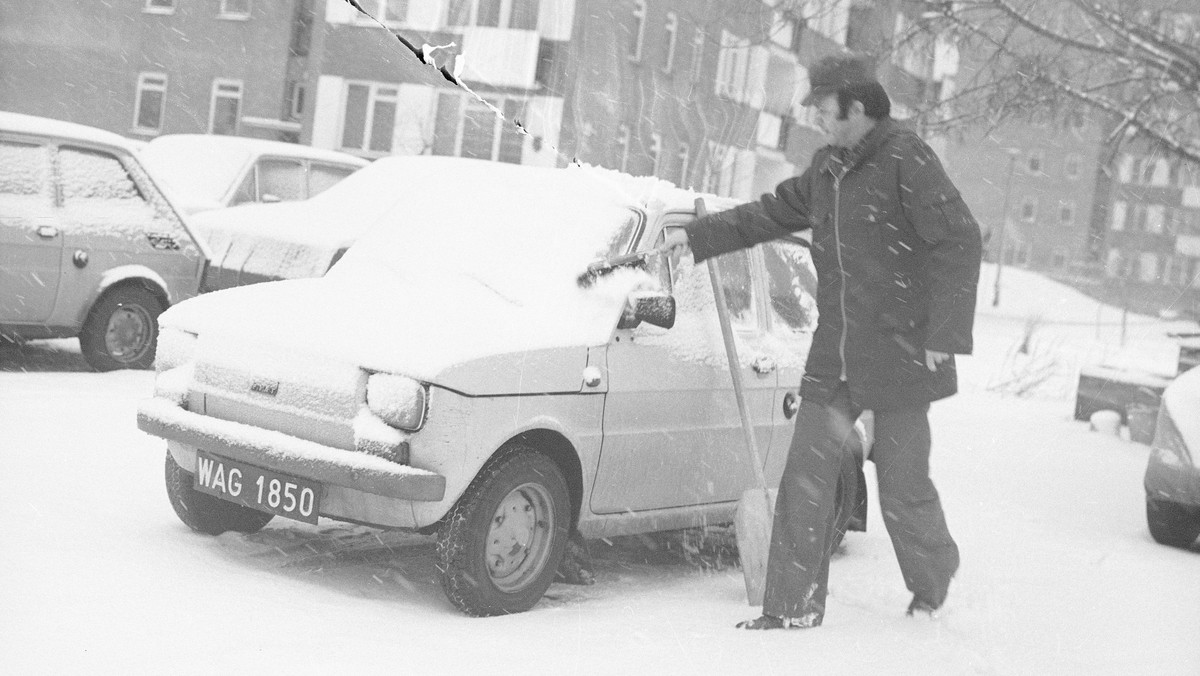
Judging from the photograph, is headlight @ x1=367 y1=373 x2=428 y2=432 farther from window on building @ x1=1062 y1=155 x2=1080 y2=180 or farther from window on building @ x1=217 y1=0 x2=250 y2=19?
window on building @ x1=1062 y1=155 x2=1080 y2=180

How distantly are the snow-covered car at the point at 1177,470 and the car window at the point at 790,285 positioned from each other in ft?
8.59

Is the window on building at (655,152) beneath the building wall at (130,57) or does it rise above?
beneath

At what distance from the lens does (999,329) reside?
945 inches

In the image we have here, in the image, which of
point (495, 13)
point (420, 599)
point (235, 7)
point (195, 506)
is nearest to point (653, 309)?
point (420, 599)

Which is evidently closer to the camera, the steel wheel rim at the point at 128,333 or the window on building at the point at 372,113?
the window on building at the point at 372,113

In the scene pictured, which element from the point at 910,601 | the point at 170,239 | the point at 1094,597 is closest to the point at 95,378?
the point at 170,239

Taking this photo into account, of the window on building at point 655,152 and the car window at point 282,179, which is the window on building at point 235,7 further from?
the window on building at point 655,152

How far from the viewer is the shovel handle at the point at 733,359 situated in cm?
549

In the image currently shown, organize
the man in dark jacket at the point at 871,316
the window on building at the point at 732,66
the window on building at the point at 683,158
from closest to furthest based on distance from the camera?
the window on building at the point at 683,158 < the window on building at the point at 732,66 < the man in dark jacket at the point at 871,316

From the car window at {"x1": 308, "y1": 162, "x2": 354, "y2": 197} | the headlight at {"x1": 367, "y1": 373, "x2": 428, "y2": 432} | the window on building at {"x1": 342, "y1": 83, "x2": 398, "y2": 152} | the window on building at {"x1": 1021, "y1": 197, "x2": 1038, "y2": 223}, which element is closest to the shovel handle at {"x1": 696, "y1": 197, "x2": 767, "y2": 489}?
the window on building at {"x1": 342, "y1": 83, "x2": 398, "y2": 152}

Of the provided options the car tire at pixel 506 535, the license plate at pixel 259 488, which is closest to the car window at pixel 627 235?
the car tire at pixel 506 535

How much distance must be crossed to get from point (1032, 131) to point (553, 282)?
5.12m

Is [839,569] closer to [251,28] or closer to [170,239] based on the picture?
[170,239]

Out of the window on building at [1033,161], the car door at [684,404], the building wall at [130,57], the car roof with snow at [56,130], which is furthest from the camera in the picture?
the window on building at [1033,161]
